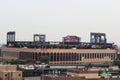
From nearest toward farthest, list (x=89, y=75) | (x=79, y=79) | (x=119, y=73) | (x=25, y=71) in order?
(x=79, y=79) → (x=89, y=75) → (x=119, y=73) → (x=25, y=71)

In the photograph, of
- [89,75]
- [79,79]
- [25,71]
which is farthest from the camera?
[25,71]

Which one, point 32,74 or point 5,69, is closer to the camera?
point 5,69

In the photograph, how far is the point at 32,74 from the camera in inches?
5837

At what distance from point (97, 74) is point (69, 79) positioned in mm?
18108

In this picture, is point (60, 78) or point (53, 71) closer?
point (60, 78)

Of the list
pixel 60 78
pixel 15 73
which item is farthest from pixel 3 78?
pixel 60 78

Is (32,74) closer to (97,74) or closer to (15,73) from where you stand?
(15,73)

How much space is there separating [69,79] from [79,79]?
102 inches

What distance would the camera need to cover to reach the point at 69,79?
102 meters

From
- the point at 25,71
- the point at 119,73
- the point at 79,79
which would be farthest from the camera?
the point at 25,71

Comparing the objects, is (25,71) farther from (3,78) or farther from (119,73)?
(119,73)

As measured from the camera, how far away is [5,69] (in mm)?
128875

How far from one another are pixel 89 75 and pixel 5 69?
96.1ft

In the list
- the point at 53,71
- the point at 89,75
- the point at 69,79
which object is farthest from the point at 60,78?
the point at 53,71
